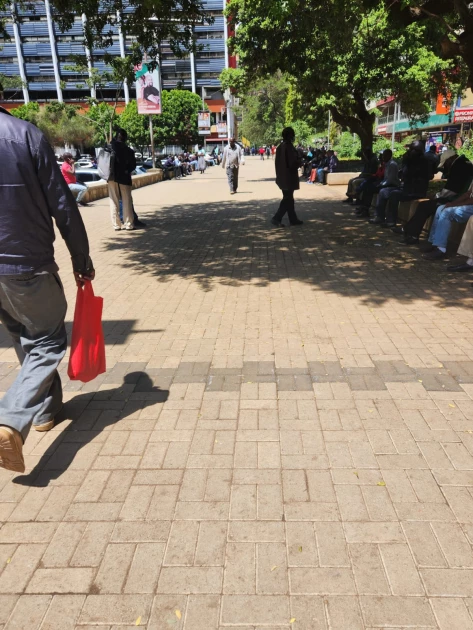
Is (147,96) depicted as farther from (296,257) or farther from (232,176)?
(296,257)

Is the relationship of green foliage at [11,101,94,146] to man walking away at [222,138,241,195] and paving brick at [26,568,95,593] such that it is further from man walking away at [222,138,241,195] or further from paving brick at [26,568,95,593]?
paving brick at [26,568,95,593]

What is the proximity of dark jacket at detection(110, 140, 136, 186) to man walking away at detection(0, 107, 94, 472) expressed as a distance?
7.83 metres

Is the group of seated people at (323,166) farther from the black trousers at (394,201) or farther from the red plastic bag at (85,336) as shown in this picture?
the red plastic bag at (85,336)

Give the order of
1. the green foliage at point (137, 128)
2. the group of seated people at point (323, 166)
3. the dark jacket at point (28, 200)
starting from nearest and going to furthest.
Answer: the dark jacket at point (28, 200), the group of seated people at point (323, 166), the green foliage at point (137, 128)

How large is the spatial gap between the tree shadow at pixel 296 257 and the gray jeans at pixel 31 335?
3727 mm

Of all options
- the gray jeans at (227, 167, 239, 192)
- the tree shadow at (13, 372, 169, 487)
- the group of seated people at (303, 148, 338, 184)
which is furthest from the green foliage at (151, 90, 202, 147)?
the tree shadow at (13, 372, 169, 487)

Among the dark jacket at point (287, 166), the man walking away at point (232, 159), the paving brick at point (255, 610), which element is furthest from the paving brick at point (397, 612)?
the man walking away at point (232, 159)

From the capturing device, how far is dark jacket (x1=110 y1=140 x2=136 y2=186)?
404 inches

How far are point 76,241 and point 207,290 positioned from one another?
358cm

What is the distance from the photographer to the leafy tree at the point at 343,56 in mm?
10117

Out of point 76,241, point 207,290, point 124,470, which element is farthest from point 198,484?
point 207,290

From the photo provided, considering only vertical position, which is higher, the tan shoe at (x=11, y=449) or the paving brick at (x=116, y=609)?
the tan shoe at (x=11, y=449)

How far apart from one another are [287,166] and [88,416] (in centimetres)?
795

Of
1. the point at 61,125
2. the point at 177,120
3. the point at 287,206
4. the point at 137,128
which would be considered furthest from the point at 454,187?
the point at 61,125
